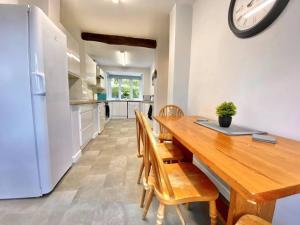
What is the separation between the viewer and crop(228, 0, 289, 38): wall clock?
108 centimetres

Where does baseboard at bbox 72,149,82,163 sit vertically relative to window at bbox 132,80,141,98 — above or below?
below

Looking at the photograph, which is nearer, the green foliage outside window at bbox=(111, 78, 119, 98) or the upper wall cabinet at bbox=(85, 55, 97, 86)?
the upper wall cabinet at bbox=(85, 55, 97, 86)

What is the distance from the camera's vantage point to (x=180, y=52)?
99.3 inches

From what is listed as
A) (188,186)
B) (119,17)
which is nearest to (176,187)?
(188,186)

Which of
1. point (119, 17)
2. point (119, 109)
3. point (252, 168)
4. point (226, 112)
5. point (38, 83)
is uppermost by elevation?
point (119, 17)

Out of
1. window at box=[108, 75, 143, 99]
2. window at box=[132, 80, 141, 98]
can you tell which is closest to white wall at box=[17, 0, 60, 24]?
window at box=[108, 75, 143, 99]

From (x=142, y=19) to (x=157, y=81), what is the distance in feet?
4.64

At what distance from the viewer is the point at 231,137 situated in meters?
0.97

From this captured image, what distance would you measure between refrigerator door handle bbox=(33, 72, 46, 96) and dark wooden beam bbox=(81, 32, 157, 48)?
2.68 m

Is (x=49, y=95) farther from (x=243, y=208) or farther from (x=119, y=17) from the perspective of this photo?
(x=119, y=17)

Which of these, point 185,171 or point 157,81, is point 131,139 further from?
point 185,171

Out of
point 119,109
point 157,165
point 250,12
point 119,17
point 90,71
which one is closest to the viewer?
point 157,165

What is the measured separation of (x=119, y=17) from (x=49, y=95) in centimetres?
213

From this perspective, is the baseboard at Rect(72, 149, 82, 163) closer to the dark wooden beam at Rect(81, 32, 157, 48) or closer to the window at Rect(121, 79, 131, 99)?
the dark wooden beam at Rect(81, 32, 157, 48)
